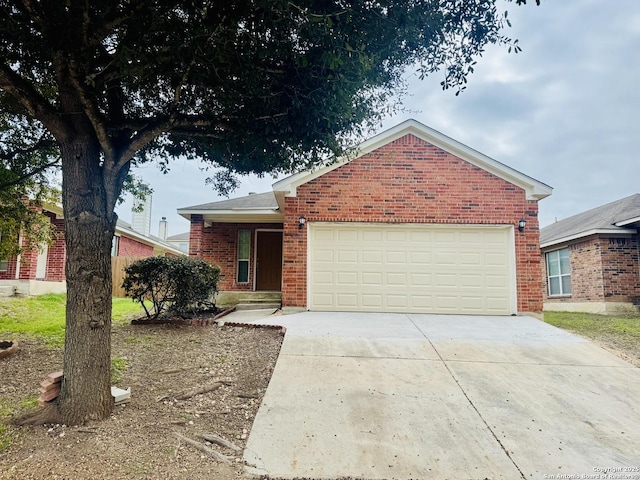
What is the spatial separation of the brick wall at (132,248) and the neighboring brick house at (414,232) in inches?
521

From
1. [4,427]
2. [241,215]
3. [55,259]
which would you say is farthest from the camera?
[55,259]

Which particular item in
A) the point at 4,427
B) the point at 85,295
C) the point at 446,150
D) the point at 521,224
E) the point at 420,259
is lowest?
the point at 4,427

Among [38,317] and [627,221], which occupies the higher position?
[627,221]

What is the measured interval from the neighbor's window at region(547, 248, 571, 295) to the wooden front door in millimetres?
11659

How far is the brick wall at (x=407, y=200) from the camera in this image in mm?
9766

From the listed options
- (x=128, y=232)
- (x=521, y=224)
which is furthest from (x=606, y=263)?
(x=128, y=232)

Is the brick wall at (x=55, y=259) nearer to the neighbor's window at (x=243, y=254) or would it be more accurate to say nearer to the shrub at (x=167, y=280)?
the neighbor's window at (x=243, y=254)

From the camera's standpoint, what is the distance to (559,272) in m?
16.1

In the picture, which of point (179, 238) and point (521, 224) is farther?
point (179, 238)

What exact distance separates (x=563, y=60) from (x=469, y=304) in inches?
449

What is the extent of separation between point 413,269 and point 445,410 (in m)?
5.80

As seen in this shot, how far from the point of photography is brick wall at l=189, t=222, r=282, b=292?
12.5m

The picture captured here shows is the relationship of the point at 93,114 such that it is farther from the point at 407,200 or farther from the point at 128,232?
the point at 128,232

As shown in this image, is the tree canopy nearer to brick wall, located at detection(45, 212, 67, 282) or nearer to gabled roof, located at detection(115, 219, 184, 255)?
brick wall, located at detection(45, 212, 67, 282)
